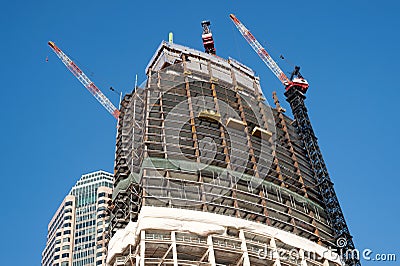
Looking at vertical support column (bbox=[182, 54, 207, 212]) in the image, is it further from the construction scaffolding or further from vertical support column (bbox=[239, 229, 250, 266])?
vertical support column (bbox=[239, 229, 250, 266])

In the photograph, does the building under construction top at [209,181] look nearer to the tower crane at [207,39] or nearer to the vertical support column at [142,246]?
the vertical support column at [142,246]

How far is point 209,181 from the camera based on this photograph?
74.6 m

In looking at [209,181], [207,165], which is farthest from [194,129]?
[209,181]

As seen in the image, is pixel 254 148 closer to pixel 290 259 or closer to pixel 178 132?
pixel 178 132

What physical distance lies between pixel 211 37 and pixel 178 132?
56522 millimetres

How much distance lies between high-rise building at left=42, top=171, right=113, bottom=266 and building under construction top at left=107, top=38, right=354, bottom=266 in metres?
68.2

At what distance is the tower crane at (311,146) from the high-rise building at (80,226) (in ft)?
A: 197

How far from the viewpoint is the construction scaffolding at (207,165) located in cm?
6750

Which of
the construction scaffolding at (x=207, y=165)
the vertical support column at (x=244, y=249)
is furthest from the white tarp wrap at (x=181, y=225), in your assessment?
the vertical support column at (x=244, y=249)

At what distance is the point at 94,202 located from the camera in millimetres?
166500

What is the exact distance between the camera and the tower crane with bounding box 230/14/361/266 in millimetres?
88312

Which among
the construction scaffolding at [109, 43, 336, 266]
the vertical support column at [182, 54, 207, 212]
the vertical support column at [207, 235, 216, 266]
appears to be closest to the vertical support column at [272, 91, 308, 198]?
the construction scaffolding at [109, 43, 336, 266]

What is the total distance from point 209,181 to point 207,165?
Answer: 265 centimetres

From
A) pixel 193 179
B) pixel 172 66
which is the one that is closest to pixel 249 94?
pixel 172 66
